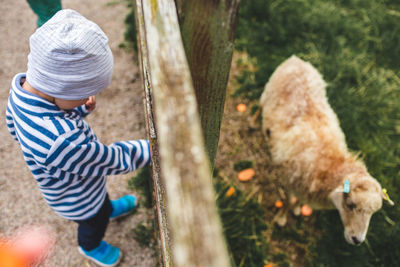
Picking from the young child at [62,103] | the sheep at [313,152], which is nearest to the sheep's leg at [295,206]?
the sheep at [313,152]

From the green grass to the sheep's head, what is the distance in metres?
0.71

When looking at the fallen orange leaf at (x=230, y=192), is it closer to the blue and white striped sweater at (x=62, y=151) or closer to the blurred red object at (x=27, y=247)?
the blue and white striped sweater at (x=62, y=151)

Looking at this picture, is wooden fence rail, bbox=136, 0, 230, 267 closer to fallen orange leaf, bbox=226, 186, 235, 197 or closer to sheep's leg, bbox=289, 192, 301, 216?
fallen orange leaf, bbox=226, 186, 235, 197

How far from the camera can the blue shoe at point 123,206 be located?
2637 millimetres

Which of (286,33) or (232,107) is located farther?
(286,33)

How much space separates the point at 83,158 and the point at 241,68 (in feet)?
12.0

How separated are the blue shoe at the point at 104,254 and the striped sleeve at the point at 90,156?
112 centimetres

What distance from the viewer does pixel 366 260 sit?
291 centimetres

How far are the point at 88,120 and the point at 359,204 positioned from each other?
124 inches

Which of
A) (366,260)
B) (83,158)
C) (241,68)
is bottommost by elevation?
(366,260)

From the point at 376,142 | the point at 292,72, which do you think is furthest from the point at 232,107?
the point at 376,142

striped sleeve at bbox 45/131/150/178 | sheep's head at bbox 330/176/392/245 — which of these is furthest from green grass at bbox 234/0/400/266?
striped sleeve at bbox 45/131/150/178

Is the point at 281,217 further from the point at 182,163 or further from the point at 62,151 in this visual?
the point at 182,163

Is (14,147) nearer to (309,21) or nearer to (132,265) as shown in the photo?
(132,265)
